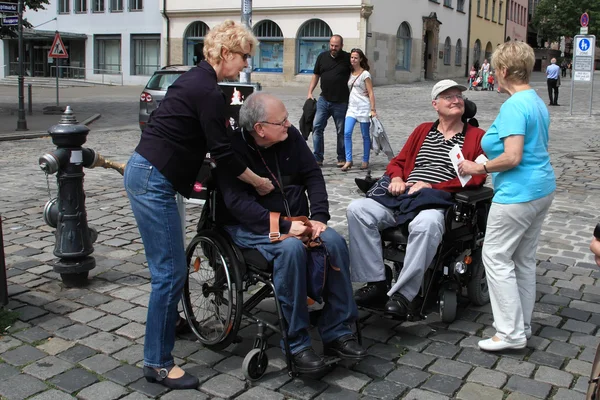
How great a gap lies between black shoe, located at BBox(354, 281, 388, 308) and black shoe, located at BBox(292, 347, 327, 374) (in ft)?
3.15

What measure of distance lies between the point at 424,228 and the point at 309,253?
0.86 meters

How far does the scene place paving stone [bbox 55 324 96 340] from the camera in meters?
4.20

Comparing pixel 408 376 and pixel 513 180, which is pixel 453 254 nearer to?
pixel 513 180

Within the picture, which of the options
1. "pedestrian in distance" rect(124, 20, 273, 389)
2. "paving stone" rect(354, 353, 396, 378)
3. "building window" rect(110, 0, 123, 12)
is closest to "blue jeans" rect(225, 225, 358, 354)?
"paving stone" rect(354, 353, 396, 378)

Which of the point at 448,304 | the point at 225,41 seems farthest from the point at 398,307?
the point at 225,41

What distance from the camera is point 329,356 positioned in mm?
3766

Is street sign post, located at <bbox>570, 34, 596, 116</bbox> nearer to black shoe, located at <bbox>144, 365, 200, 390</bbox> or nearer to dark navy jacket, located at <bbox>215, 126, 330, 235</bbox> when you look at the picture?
dark navy jacket, located at <bbox>215, 126, 330, 235</bbox>

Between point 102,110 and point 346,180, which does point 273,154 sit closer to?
point 346,180

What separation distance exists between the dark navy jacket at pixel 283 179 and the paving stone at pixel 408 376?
92 cm

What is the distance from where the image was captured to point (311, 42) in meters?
37.1

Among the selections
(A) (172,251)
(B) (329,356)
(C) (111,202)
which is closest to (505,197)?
(B) (329,356)

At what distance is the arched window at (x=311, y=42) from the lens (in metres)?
36.7

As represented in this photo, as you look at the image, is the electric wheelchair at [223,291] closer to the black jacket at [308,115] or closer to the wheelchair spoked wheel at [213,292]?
the wheelchair spoked wheel at [213,292]

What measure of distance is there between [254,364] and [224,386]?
0.62 ft
